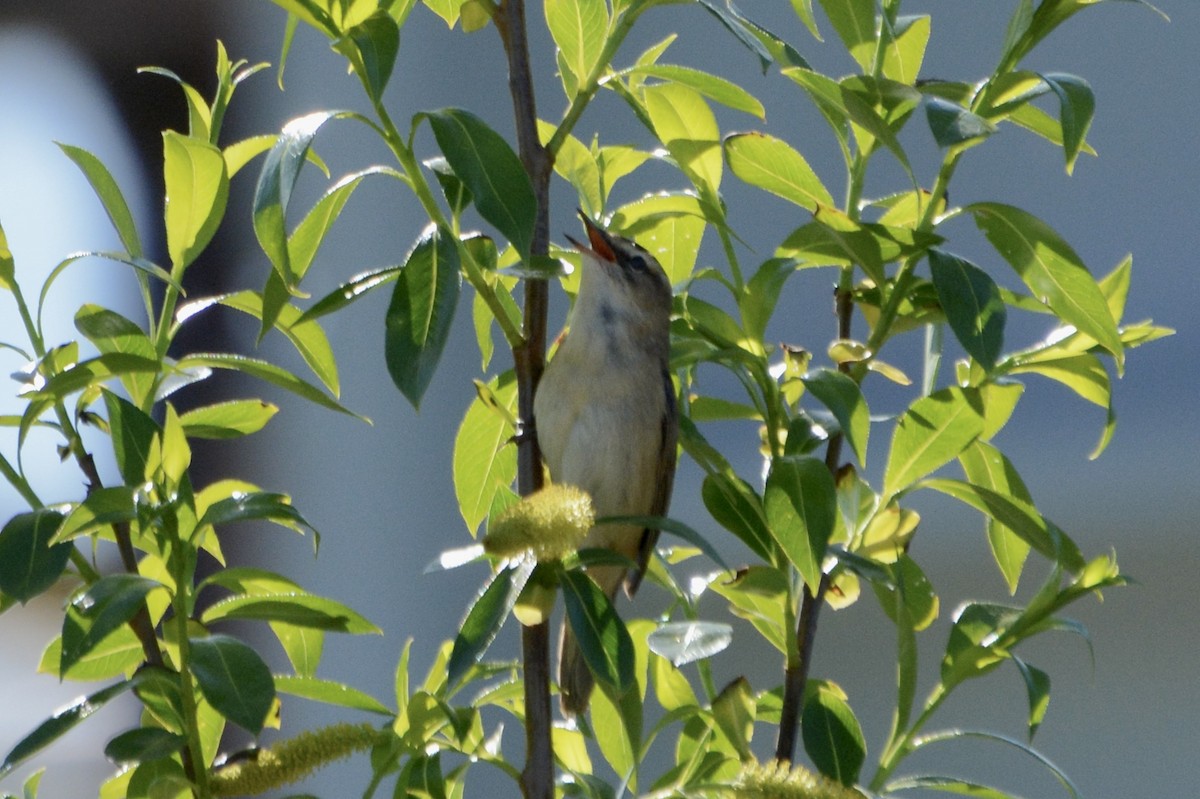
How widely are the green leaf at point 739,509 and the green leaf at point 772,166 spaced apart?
0.81 feet

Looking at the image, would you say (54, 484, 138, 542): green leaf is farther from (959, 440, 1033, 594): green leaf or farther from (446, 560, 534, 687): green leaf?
(959, 440, 1033, 594): green leaf

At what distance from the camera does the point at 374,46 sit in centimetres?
90

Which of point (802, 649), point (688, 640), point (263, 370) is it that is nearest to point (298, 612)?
point (263, 370)

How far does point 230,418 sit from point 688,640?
462 millimetres

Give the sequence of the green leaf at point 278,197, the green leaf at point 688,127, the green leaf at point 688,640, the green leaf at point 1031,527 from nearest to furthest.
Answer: the green leaf at point 278,197, the green leaf at point 688,640, the green leaf at point 1031,527, the green leaf at point 688,127

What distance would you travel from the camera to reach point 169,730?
1.03 meters

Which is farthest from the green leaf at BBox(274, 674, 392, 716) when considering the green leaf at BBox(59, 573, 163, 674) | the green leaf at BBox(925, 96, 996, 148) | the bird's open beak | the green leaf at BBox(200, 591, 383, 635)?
the bird's open beak

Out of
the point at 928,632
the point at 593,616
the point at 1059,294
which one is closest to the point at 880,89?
the point at 1059,294

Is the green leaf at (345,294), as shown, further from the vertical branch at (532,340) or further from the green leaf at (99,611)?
the green leaf at (99,611)

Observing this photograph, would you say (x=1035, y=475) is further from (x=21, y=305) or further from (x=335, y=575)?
(x=21, y=305)

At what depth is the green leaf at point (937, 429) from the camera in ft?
3.61

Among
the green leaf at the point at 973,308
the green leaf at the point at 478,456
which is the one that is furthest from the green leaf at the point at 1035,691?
the green leaf at the point at 478,456

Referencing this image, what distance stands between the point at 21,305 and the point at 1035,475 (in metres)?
2.90

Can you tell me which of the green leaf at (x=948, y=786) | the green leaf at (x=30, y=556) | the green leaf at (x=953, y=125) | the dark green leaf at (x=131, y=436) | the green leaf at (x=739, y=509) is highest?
the green leaf at (x=953, y=125)
